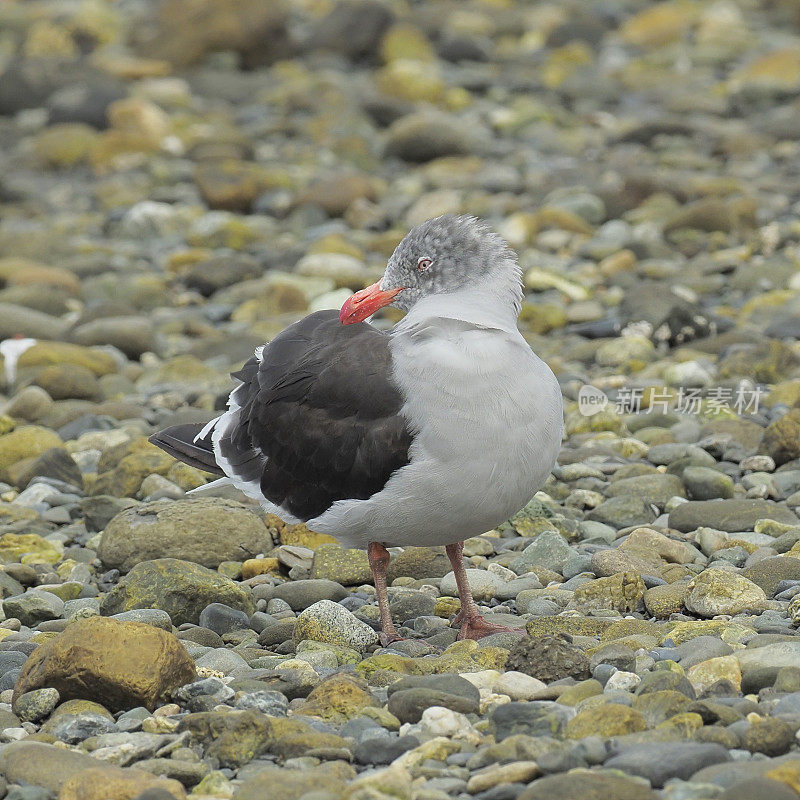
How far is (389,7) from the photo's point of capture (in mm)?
22047

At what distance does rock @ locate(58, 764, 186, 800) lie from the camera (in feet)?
13.2

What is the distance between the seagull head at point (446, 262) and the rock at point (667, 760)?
7.07 ft

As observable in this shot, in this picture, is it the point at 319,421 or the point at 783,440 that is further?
the point at 783,440

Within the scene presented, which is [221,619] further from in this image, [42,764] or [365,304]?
[42,764]

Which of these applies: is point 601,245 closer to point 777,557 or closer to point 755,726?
point 777,557

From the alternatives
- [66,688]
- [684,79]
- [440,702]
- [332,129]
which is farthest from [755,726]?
[684,79]

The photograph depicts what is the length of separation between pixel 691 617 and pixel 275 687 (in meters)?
1.82

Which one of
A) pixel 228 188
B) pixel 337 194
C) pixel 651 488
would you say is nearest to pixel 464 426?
pixel 651 488

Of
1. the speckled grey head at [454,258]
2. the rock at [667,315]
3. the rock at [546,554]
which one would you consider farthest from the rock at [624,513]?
the rock at [667,315]

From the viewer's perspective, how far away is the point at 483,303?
5.48 meters

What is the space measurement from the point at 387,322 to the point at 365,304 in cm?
532

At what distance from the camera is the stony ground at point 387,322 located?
438 cm

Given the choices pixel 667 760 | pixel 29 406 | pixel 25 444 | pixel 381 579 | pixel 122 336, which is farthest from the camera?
pixel 122 336

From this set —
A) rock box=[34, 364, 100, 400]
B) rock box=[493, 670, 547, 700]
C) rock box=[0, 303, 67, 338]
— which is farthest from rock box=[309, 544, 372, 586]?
rock box=[0, 303, 67, 338]
